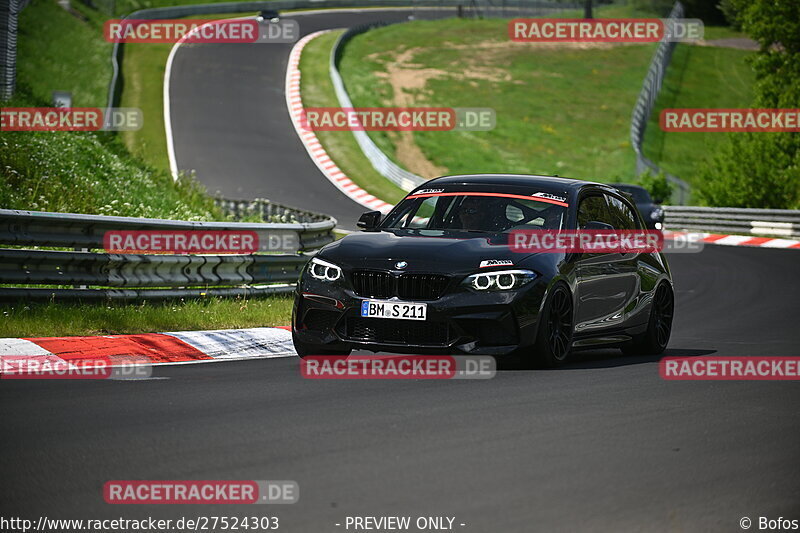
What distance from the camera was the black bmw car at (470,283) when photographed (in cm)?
944

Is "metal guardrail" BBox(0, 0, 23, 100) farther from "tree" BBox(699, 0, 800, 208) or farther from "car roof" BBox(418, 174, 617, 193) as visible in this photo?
"tree" BBox(699, 0, 800, 208)

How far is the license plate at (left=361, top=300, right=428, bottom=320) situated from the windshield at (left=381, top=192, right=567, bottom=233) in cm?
140

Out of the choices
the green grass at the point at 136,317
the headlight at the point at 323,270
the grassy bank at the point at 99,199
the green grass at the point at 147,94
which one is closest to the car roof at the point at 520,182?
the headlight at the point at 323,270

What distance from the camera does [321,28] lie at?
2926 inches

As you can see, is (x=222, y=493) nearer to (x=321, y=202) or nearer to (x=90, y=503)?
(x=90, y=503)

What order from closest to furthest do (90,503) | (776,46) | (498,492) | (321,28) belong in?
(90,503), (498,492), (776,46), (321,28)

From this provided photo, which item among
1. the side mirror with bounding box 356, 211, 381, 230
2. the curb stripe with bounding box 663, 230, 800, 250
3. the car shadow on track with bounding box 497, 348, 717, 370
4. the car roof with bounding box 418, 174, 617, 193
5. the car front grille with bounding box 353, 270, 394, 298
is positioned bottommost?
the curb stripe with bounding box 663, 230, 800, 250

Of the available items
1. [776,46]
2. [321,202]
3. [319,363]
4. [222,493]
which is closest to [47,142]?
[319,363]

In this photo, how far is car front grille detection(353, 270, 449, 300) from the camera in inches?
374

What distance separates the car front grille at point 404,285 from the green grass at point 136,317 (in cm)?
261

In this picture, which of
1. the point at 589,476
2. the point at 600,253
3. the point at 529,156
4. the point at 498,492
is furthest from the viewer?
the point at 529,156

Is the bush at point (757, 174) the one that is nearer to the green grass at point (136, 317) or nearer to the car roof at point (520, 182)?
the green grass at point (136, 317)

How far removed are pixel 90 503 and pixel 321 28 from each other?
70.8m

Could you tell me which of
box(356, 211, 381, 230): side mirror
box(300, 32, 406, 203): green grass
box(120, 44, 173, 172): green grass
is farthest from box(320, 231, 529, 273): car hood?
box(300, 32, 406, 203): green grass
